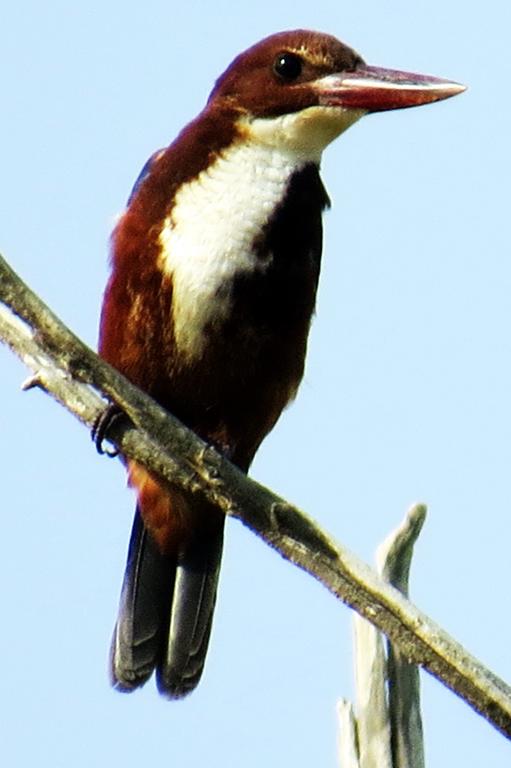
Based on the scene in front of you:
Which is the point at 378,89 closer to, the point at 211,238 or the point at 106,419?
the point at 211,238

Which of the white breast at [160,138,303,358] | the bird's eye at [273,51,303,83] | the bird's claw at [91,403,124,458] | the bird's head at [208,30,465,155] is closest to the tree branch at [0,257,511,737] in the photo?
the bird's claw at [91,403,124,458]

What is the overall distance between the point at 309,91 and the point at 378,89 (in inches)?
8.1

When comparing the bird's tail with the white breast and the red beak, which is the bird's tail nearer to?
the white breast

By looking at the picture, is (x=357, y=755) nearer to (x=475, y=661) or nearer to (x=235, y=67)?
(x=475, y=661)

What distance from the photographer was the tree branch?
298 centimetres

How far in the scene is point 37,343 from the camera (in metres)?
3.48

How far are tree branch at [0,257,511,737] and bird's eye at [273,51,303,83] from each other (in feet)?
4.16

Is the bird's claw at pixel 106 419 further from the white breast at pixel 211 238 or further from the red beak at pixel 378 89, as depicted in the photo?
the red beak at pixel 378 89

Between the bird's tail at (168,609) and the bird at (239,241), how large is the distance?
44mm

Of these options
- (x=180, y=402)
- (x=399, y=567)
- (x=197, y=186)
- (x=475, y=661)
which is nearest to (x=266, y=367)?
(x=180, y=402)

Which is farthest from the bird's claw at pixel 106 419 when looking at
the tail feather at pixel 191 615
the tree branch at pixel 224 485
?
the tail feather at pixel 191 615

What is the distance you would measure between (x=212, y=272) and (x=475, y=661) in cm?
161

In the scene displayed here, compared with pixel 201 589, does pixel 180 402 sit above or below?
above

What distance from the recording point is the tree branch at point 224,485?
9.78ft
